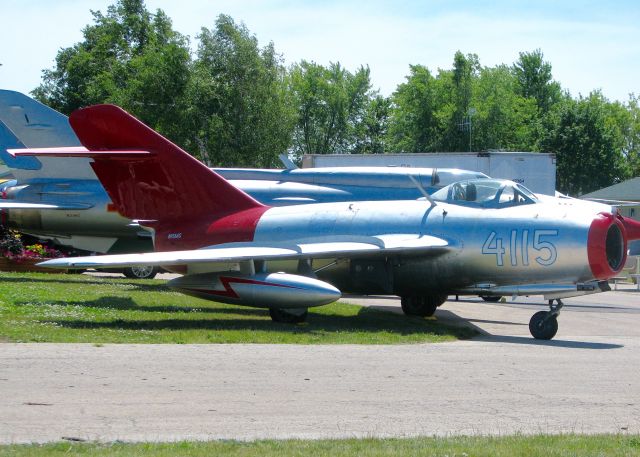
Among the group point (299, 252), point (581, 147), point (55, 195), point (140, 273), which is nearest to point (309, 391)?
point (299, 252)

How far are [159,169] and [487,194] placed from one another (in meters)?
6.75

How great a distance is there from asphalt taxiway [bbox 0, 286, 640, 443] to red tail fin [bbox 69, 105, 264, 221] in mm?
6519

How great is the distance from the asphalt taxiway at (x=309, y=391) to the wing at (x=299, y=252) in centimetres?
272

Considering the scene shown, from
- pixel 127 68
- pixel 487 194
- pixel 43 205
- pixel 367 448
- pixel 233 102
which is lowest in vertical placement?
pixel 367 448

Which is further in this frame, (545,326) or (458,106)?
(458,106)

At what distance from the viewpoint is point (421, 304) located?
18797mm

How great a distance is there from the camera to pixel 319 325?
16266mm

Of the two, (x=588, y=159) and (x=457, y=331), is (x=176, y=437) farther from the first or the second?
(x=588, y=159)

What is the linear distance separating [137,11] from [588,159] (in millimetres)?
40736

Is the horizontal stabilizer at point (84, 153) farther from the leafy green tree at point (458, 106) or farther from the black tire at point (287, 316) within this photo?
the leafy green tree at point (458, 106)

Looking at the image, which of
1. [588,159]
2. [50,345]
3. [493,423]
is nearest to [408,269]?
[50,345]

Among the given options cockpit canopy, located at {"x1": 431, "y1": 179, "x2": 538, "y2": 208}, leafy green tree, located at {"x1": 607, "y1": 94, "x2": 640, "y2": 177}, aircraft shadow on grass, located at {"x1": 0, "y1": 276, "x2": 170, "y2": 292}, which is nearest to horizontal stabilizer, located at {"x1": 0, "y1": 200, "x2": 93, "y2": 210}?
aircraft shadow on grass, located at {"x1": 0, "y1": 276, "x2": 170, "y2": 292}

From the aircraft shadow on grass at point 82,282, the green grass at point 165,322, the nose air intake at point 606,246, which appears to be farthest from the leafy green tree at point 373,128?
the nose air intake at point 606,246

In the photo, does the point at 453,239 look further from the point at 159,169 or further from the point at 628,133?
the point at 628,133
